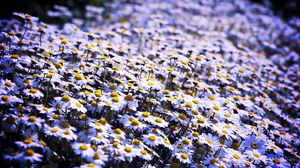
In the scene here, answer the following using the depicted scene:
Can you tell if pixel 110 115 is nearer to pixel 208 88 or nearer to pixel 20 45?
pixel 208 88

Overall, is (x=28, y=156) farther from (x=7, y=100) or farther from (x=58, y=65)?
(x=58, y=65)

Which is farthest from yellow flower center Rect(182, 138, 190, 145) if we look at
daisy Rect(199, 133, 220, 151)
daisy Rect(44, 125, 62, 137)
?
daisy Rect(44, 125, 62, 137)

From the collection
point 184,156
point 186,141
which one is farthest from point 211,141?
point 184,156

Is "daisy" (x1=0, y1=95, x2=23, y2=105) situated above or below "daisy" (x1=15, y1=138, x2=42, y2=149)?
above

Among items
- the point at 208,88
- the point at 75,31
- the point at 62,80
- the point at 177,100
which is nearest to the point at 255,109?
the point at 208,88

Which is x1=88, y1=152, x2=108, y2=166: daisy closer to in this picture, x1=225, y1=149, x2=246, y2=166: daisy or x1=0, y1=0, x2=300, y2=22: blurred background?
x1=225, y1=149, x2=246, y2=166: daisy

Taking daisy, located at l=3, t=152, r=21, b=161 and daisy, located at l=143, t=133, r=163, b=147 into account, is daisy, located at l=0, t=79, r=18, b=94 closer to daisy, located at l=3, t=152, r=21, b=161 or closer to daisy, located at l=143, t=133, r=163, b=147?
daisy, located at l=3, t=152, r=21, b=161

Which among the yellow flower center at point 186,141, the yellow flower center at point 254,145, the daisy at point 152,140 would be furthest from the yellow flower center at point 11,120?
the yellow flower center at point 254,145

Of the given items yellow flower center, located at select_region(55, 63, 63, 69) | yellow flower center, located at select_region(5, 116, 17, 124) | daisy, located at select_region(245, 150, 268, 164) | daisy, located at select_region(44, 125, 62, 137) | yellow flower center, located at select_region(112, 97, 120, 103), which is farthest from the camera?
yellow flower center, located at select_region(55, 63, 63, 69)

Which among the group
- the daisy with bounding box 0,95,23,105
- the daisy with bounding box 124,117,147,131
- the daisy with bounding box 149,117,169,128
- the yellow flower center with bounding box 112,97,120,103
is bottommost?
the daisy with bounding box 124,117,147,131

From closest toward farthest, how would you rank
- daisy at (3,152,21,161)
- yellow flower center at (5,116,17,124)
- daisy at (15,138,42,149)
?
daisy at (3,152,21,161), daisy at (15,138,42,149), yellow flower center at (5,116,17,124)

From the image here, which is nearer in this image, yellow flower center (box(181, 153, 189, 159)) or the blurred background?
yellow flower center (box(181, 153, 189, 159))
